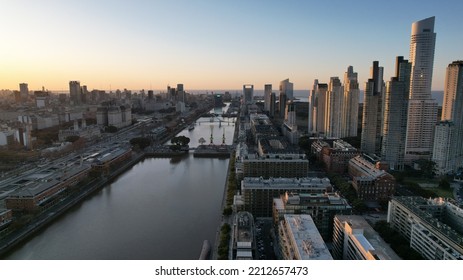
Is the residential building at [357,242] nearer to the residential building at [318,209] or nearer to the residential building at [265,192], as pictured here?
the residential building at [318,209]

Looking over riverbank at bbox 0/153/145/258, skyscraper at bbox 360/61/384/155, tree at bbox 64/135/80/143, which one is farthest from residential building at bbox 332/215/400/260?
tree at bbox 64/135/80/143

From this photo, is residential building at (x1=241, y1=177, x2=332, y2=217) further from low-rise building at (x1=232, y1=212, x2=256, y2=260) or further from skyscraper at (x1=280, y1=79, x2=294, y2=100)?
skyscraper at (x1=280, y1=79, x2=294, y2=100)

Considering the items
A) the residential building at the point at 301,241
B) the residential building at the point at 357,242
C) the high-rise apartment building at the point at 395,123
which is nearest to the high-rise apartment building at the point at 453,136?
the high-rise apartment building at the point at 395,123

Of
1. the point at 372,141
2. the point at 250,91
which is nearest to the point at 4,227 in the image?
the point at 372,141

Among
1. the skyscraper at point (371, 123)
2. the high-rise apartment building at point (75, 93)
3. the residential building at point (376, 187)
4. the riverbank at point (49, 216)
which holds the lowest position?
the riverbank at point (49, 216)

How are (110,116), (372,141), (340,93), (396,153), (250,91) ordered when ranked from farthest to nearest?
(250,91) → (110,116) → (340,93) → (372,141) → (396,153)
